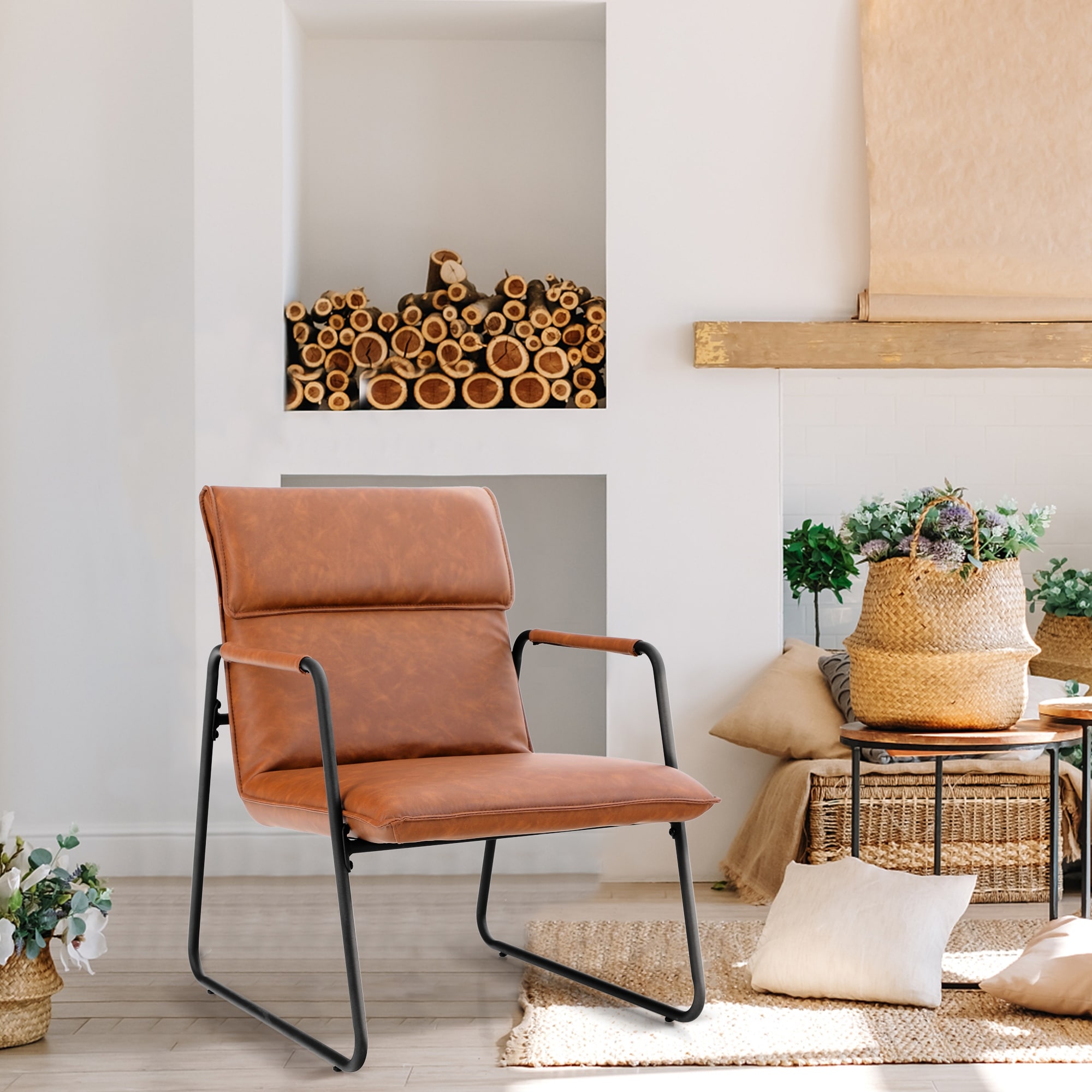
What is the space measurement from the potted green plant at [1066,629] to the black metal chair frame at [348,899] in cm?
181

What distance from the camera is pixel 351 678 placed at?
2.28m

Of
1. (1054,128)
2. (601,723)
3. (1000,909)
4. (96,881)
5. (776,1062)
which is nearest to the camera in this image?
(776,1062)

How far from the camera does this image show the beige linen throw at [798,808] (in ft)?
9.48

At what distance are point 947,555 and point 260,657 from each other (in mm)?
1198

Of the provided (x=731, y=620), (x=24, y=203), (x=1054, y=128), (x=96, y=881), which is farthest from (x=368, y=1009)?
(x=1054, y=128)

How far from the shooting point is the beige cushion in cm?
298

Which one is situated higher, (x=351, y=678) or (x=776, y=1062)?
(x=351, y=678)

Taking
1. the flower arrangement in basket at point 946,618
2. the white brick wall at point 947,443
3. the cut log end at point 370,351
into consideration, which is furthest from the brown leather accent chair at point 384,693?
the white brick wall at point 947,443

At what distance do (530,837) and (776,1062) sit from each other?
146 centimetres

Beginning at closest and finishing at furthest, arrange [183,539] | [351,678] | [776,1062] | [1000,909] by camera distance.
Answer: [776,1062], [351,678], [1000,909], [183,539]

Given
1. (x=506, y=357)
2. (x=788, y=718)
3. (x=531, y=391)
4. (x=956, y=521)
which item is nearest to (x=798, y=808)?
(x=788, y=718)

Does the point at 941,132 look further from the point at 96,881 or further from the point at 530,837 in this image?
the point at 96,881

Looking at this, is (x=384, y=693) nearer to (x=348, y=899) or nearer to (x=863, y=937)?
(x=348, y=899)

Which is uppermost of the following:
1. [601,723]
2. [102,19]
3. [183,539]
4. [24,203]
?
[102,19]
